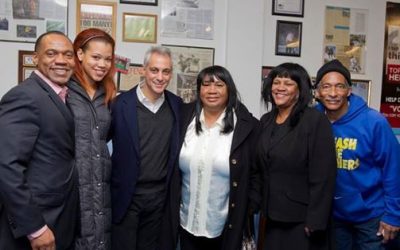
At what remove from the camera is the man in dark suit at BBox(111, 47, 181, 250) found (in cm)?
194

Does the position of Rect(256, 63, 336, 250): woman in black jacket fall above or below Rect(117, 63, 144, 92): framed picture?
below

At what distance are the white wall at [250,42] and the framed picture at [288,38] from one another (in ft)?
0.11

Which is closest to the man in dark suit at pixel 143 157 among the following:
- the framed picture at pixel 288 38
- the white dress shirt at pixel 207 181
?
the white dress shirt at pixel 207 181

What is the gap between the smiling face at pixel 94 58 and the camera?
72.8 inches

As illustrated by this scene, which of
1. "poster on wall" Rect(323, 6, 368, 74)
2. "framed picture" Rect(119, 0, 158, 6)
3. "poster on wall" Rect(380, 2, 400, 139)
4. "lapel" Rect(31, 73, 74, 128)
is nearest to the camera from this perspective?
"lapel" Rect(31, 73, 74, 128)

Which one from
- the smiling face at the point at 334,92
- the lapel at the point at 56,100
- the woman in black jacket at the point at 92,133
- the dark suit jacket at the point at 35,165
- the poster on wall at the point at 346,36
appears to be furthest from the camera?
the poster on wall at the point at 346,36

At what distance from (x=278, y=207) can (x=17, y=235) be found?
109cm

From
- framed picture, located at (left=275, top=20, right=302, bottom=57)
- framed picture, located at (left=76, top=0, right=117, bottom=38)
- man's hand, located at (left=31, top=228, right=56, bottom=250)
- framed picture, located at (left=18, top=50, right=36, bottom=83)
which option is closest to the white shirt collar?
man's hand, located at (left=31, top=228, right=56, bottom=250)

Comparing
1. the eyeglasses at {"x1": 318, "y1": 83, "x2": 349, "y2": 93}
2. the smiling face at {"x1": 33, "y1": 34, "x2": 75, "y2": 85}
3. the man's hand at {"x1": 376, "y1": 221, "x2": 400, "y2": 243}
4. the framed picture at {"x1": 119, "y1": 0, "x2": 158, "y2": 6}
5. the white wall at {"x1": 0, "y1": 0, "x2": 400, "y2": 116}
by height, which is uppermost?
the framed picture at {"x1": 119, "y1": 0, "x2": 158, "y2": 6}

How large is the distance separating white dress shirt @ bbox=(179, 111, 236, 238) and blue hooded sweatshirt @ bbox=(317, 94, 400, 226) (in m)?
0.56

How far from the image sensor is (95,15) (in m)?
2.85

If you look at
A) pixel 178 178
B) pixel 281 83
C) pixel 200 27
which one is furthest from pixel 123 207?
pixel 200 27

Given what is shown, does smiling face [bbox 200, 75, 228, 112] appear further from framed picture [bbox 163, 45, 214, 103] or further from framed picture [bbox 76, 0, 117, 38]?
framed picture [bbox 76, 0, 117, 38]

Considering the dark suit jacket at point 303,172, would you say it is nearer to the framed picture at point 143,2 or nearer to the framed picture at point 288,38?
the framed picture at point 288,38
